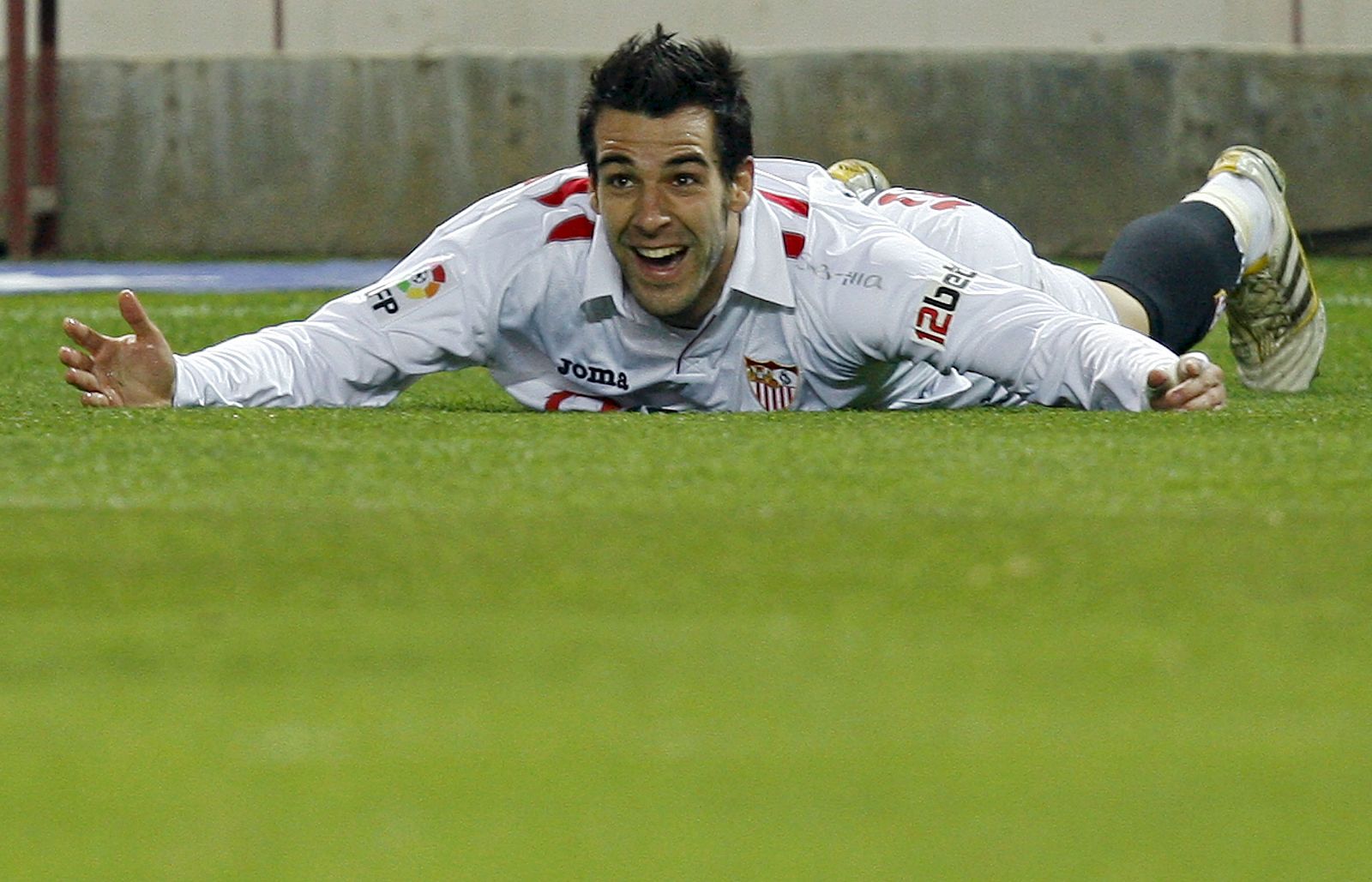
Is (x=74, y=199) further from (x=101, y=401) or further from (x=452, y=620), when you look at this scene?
(x=452, y=620)

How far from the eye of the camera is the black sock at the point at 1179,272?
4.47 m

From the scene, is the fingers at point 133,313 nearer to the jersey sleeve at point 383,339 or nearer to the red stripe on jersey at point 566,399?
the jersey sleeve at point 383,339

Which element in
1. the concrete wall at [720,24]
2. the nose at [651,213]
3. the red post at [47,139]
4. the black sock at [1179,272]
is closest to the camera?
the nose at [651,213]

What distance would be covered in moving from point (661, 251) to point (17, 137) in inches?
227

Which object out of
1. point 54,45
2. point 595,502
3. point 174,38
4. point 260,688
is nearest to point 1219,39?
point 174,38

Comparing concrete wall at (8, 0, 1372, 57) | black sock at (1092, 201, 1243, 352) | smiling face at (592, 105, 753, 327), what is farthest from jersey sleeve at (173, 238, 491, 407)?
concrete wall at (8, 0, 1372, 57)

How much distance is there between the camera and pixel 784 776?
5.24ft

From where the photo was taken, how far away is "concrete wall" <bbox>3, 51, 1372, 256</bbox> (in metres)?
8.71

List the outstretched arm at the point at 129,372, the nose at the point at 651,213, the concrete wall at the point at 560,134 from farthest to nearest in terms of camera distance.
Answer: the concrete wall at the point at 560,134
the nose at the point at 651,213
the outstretched arm at the point at 129,372

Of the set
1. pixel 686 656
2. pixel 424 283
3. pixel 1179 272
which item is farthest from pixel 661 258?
pixel 686 656

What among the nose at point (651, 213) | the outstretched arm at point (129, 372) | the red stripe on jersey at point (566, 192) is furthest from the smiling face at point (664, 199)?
the outstretched arm at point (129, 372)

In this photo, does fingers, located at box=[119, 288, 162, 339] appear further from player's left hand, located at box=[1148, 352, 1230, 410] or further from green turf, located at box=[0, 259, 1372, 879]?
player's left hand, located at box=[1148, 352, 1230, 410]

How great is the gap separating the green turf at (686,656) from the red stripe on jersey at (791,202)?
76cm

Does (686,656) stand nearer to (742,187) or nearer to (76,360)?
(76,360)
